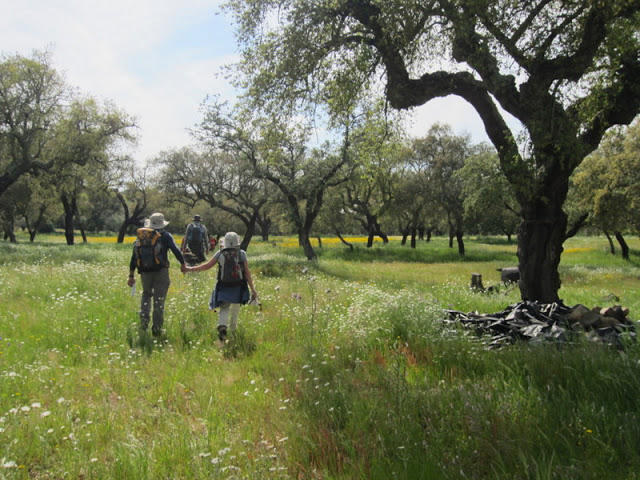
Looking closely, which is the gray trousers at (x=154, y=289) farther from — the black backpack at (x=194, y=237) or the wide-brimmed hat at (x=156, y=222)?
the black backpack at (x=194, y=237)

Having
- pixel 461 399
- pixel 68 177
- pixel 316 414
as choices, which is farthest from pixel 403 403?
pixel 68 177

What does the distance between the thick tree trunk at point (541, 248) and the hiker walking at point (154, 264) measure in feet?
25.3

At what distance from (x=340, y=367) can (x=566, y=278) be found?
23527mm

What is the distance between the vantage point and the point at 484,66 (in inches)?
320

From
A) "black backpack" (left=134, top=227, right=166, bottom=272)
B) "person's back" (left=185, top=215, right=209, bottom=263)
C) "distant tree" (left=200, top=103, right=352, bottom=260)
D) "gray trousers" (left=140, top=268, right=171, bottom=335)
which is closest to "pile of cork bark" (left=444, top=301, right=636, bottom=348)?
"gray trousers" (left=140, top=268, right=171, bottom=335)

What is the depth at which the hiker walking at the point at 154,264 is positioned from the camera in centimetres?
743

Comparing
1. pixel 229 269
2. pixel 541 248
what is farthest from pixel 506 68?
pixel 229 269

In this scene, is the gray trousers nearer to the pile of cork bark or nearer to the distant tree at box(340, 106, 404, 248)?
the pile of cork bark

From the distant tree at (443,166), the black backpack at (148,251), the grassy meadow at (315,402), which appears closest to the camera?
the grassy meadow at (315,402)

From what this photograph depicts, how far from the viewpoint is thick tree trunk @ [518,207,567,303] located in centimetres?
921

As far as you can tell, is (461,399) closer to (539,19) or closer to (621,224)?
(539,19)

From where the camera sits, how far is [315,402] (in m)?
3.98

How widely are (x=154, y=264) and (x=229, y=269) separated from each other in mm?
1461

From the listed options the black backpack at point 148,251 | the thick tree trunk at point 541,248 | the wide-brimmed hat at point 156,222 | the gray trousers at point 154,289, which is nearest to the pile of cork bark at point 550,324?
the thick tree trunk at point 541,248
